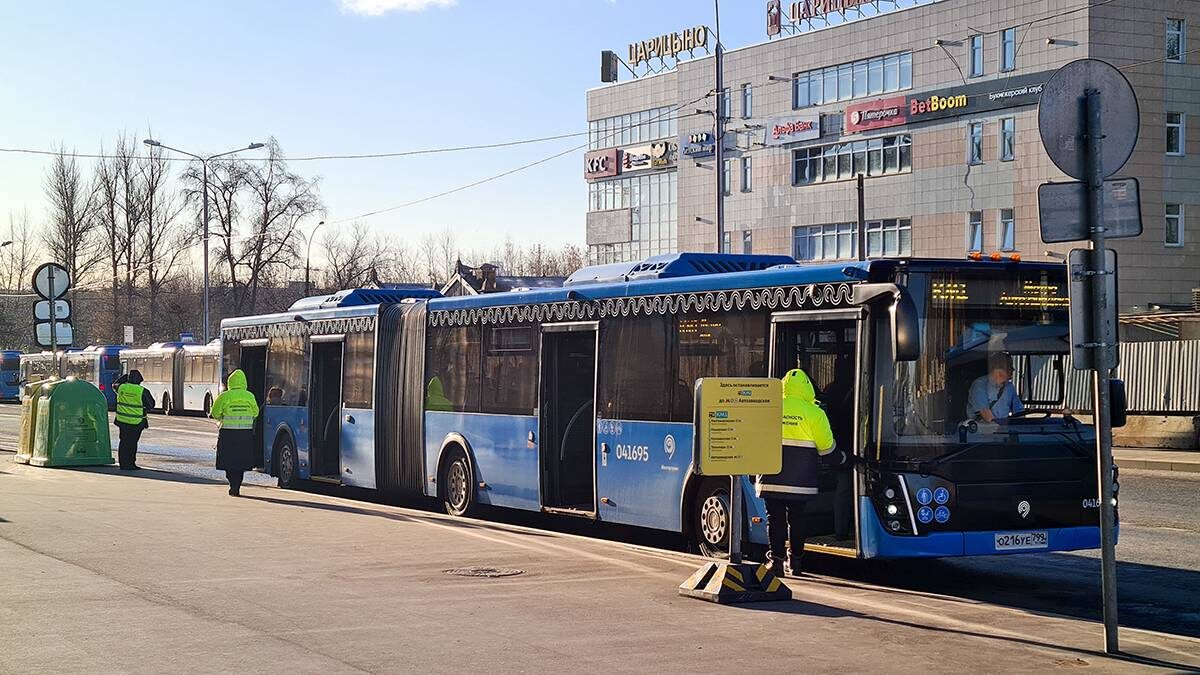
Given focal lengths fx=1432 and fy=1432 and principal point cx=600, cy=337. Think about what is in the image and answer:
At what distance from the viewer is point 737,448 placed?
1086 centimetres

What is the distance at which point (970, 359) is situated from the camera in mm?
11602

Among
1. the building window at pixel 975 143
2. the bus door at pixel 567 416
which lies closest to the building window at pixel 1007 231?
the building window at pixel 975 143

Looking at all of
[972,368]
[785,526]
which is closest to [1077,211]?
[972,368]

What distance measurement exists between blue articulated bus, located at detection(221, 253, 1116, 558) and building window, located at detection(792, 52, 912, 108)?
4564 cm

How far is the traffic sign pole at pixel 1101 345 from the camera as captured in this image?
8742mm

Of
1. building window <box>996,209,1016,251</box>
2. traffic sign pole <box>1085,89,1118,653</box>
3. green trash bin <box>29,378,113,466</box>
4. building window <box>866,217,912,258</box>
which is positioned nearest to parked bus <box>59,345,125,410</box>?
building window <box>866,217,912,258</box>

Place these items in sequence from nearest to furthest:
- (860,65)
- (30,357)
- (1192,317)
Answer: (1192,317)
(860,65)
(30,357)

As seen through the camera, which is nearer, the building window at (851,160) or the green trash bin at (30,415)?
the green trash bin at (30,415)

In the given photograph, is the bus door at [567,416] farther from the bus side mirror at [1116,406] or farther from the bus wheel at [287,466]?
the bus wheel at [287,466]

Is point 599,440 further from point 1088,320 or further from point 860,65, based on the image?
point 860,65

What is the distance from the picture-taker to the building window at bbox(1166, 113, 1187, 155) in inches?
2216

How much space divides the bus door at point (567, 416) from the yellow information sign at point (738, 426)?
4.77m

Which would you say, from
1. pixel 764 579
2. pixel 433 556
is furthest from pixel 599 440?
pixel 764 579

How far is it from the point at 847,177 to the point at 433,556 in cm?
5471
